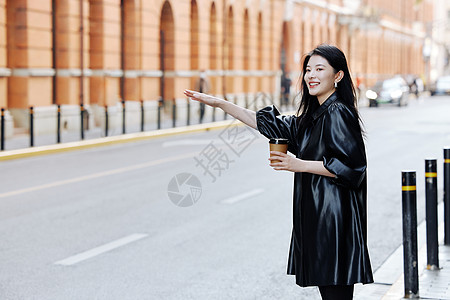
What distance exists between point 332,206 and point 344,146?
310 mm

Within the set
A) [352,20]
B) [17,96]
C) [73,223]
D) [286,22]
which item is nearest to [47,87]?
[17,96]

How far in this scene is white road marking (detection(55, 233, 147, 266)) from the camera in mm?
8297

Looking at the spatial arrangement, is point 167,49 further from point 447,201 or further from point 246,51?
point 447,201

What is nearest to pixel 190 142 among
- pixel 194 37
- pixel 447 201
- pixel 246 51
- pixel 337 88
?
pixel 194 37

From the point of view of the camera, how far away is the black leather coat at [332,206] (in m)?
4.39

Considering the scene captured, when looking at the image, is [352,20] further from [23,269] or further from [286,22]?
[23,269]

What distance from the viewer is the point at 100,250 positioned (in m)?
8.82

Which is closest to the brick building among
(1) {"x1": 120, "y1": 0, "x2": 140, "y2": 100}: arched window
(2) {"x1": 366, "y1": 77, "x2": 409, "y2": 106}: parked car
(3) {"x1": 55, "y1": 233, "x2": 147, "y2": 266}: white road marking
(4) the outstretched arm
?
(1) {"x1": 120, "y1": 0, "x2": 140, "y2": 100}: arched window

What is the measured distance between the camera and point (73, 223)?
10.3m

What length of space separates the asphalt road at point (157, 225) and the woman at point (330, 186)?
2684 mm

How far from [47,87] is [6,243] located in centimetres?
1618

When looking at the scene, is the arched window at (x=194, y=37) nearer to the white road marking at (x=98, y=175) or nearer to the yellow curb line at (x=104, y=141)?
the yellow curb line at (x=104, y=141)

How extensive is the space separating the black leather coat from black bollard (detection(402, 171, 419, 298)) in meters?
2.10

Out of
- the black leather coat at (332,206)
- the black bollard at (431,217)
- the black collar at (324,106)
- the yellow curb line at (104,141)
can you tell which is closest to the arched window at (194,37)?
the yellow curb line at (104,141)
